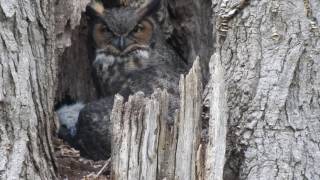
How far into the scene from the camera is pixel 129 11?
4.36m

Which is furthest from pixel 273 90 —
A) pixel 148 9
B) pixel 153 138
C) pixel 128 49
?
pixel 128 49

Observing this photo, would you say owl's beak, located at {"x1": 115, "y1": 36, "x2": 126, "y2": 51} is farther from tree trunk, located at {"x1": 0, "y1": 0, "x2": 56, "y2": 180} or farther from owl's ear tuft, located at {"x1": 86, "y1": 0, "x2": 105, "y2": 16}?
tree trunk, located at {"x1": 0, "y1": 0, "x2": 56, "y2": 180}

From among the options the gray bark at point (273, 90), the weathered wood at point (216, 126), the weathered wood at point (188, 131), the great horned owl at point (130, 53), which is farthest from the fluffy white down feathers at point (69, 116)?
the weathered wood at point (216, 126)

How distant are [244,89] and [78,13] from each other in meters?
→ 1.13

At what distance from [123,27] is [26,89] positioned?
1.54 meters

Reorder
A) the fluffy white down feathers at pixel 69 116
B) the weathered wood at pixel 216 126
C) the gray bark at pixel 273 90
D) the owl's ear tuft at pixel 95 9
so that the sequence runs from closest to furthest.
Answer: the weathered wood at pixel 216 126 < the gray bark at pixel 273 90 < the fluffy white down feathers at pixel 69 116 < the owl's ear tuft at pixel 95 9

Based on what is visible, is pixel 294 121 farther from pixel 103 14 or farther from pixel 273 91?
pixel 103 14

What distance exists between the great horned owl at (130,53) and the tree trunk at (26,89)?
99 cm

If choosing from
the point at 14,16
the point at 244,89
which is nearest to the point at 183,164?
the point at 244,89

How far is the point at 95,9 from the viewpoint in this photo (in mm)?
4328

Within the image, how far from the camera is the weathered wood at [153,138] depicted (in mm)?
2654

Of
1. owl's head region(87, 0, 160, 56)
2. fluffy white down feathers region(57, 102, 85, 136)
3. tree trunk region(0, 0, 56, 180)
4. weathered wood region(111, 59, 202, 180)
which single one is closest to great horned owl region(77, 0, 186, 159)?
owl's head region(87, 0, 160, 56)

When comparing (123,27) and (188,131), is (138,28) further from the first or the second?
(188,131)

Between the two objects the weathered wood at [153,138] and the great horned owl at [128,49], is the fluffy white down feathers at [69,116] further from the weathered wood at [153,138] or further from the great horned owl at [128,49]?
the weathered wood at [153,138]
